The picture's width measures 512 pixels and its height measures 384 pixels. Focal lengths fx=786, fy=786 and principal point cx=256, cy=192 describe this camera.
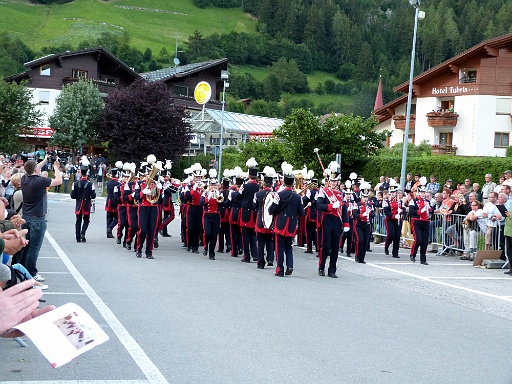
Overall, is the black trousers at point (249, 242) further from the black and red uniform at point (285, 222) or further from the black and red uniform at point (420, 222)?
the black and red uniform at point (420, 222)

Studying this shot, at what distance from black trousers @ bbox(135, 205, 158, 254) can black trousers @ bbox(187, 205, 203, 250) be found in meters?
2.01

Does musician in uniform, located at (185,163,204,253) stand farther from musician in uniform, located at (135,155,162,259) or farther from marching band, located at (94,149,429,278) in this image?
musician in uniform, located at (135,155,162,259)

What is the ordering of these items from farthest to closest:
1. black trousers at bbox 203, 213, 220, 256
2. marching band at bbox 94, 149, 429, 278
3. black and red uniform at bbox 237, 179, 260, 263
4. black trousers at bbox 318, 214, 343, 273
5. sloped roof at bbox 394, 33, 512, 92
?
sloped roof at bbox 394, 33, 512, 92
black trousers at bbox 203, 213, 220, 256
black and red uniform at bbox 237, 179, 260, 263
marching band at bbox 94, 149, 429, 278
black trousers at bbox 318, 214, 343, 273

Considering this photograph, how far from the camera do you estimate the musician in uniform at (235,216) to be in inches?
717

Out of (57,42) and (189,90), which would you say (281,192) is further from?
(57,42)

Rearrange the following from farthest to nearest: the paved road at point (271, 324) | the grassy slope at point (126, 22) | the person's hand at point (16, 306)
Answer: the grassy slope at point (126, 22)
the paved road at point (271, 324)
the person's hand at point (16, 306)

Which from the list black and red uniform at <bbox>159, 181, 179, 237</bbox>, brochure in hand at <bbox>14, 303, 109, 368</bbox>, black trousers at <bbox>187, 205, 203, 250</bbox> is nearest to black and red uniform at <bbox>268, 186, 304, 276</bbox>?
black trousers at <bbox>187, 205, 203, 250</bbox>

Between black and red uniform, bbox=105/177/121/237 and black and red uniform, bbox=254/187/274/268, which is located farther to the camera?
black and red uniform, bbox=105/177/121/237

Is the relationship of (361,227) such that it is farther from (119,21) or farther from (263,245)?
(119,21)

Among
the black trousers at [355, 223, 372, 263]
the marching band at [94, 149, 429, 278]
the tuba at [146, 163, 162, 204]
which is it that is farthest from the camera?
the black trousers at [355, 223, 372, 263]

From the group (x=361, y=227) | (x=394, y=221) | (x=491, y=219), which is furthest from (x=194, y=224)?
(x=491, y=219)

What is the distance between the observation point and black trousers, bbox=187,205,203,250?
19.1m

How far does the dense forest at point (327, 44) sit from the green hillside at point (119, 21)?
415cm

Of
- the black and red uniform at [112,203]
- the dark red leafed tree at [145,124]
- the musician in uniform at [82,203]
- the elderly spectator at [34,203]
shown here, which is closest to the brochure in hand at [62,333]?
the elderly spectator at [34,203]
